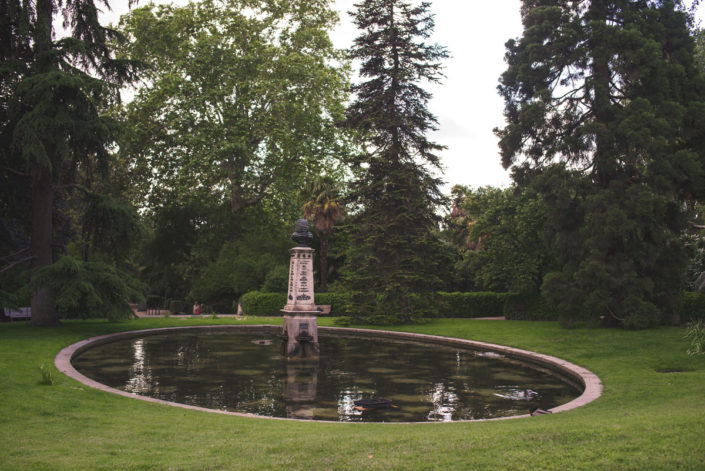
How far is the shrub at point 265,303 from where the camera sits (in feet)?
108

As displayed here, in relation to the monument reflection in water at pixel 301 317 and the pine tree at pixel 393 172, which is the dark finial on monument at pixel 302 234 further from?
the pine tree at pixel 393 172

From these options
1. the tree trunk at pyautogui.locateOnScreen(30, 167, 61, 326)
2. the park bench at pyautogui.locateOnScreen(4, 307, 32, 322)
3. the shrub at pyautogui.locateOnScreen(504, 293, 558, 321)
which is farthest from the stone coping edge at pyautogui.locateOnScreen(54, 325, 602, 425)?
the shrub at pyautogui.locateOnScreen(504, 293, 558, 321)

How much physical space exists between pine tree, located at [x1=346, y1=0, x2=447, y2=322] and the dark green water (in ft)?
25.5

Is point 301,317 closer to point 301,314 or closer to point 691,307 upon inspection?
point 301,314

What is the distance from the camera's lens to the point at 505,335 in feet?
69.1

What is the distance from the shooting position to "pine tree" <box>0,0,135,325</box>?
18.0 meters

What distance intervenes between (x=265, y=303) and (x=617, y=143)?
2075 cm

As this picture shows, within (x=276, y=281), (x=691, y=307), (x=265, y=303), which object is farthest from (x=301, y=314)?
(x=276, y=281)

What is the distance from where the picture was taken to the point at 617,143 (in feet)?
67.8

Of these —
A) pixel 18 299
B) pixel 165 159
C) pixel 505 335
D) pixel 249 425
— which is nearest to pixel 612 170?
pixel 505 335

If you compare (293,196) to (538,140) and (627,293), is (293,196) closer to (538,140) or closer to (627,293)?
(538,140)

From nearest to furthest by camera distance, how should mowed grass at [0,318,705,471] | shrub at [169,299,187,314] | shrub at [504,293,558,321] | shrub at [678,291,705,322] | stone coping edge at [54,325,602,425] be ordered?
mowed grass at [0,318,705,471]
stone coping edge at [54,325,602,425]
shrub at [678,291,705,322]
shrub at [504,293,558,321]
shrub at [169,299,187,314]

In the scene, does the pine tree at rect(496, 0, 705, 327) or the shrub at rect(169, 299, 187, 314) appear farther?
the shrub at rect(169, 299, 187, 314)

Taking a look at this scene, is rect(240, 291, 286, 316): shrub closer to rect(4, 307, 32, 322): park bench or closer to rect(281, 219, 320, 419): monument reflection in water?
rect(4, 307, 32, 322): park bench
